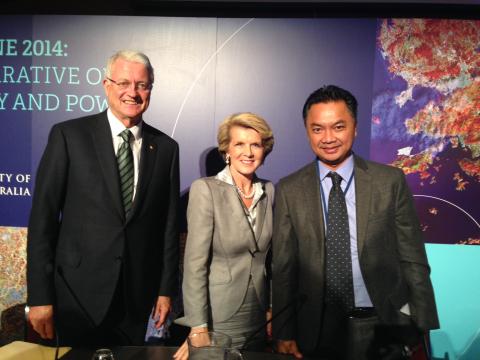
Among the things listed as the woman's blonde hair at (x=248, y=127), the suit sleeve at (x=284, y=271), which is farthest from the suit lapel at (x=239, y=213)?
the woman's blonde hair at (x=248, y=127)

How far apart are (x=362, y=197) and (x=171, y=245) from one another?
3.45 ft

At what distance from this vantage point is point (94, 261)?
7.55 feet

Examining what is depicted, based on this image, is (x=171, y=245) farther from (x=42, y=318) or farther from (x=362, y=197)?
(x=362, y=197)

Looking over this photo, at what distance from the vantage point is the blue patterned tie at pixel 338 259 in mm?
2086

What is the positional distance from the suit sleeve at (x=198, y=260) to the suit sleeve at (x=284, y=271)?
32cm

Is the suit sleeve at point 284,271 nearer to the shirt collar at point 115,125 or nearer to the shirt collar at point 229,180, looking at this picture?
the shirt collar at point 229,180

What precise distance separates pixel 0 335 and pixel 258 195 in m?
2.42

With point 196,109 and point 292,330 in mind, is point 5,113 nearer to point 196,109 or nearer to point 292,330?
point 196,109

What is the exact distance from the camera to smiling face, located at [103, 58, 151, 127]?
2.38m

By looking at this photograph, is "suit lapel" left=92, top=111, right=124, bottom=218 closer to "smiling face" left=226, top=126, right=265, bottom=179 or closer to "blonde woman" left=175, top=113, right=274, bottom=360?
"blonde woman" left=175, top=113, right=274, bottom=360

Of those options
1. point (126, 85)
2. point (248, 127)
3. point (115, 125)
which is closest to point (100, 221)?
point (115, 125)

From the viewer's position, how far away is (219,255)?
2.27 meters

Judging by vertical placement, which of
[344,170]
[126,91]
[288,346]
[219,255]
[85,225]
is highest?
[126,91]

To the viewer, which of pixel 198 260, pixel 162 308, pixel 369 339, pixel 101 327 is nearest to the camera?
pixel 369 339
